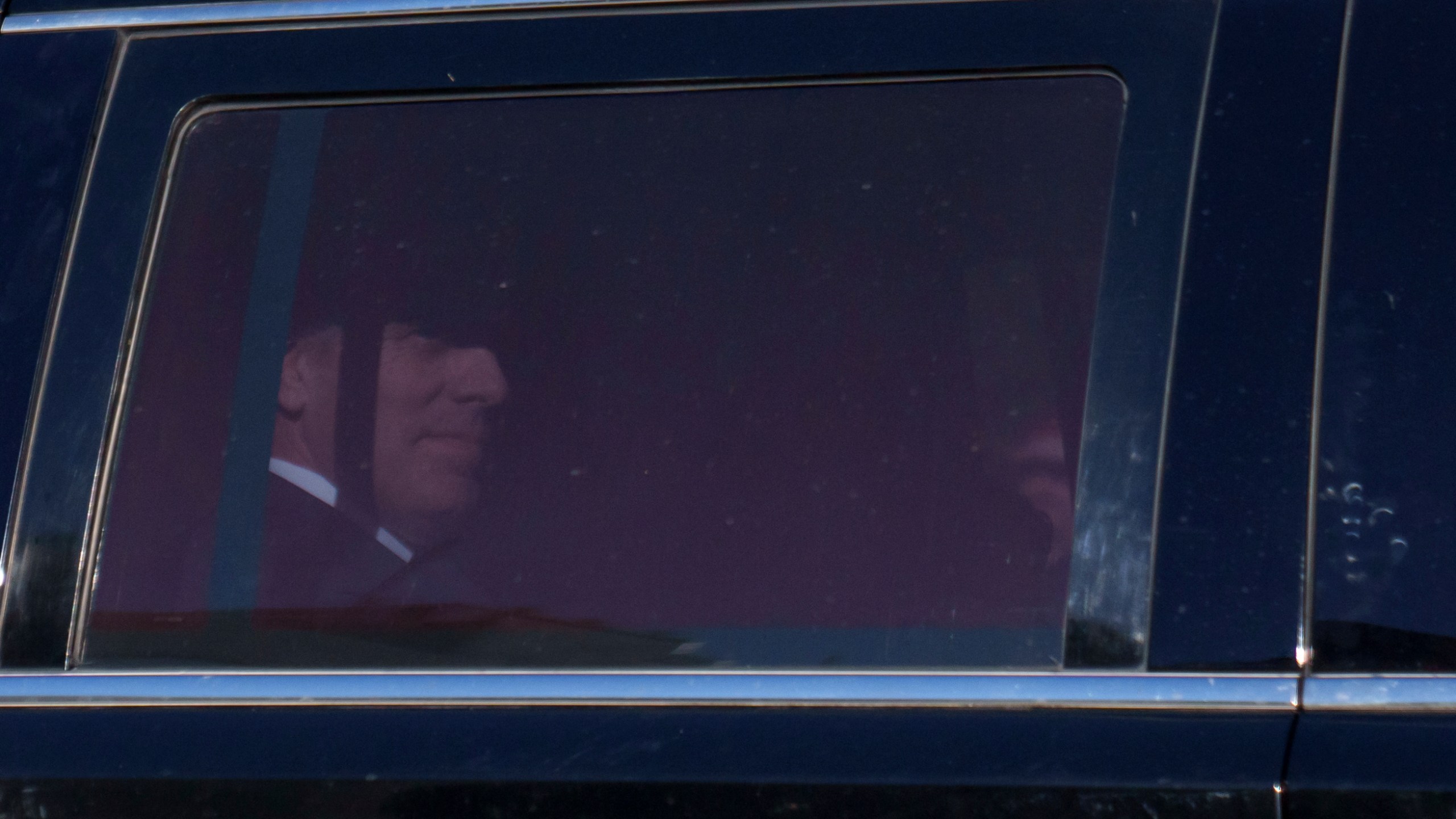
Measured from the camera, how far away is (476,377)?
1509mm

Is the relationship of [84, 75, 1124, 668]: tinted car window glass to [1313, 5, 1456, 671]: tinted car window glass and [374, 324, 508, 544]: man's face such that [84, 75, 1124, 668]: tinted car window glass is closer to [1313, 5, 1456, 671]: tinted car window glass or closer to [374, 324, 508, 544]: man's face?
[374, 324, 508, 544]: man's face

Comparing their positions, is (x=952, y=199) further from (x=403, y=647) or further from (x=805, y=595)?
(x=403, y=647)

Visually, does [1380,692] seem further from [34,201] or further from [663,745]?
[34,201]

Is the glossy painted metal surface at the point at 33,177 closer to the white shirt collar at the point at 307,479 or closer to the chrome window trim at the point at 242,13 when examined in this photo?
the chrome window trim at the point at 242,13

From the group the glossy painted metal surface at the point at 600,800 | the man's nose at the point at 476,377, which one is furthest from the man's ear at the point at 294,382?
the glossy painted metal surface at the point at 600,800

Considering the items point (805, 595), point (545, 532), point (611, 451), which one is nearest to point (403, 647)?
point (545, 532)

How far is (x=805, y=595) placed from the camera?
1.38m

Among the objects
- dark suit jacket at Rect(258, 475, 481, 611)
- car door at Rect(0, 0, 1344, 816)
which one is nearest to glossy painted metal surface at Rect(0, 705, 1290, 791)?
car door at Rect(0, 0, 1344, 816)

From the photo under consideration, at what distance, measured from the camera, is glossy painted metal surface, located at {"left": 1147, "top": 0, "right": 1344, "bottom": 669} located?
128 centimetres

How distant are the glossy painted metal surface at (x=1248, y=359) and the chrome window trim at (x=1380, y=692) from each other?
33 millimetres

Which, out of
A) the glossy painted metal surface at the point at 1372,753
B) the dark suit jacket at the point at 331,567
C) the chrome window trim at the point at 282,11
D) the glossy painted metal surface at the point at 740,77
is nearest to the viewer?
the glossy painted metal surface at the point at 1372,753

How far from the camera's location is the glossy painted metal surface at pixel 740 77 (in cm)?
133

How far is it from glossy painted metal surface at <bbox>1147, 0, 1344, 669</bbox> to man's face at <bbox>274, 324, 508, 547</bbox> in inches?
26.0

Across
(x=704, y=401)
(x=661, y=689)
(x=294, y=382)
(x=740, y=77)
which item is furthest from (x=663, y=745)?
(x=740, y=77)
